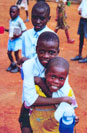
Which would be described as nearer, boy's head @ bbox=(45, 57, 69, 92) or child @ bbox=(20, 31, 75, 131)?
boy's head @ bbox=(45, 57, 69, 92)

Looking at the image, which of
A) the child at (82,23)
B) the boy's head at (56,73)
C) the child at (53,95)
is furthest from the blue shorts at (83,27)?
the boy's head at (56,73)

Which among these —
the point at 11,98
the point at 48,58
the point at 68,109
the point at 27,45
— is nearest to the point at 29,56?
the point at 27,45

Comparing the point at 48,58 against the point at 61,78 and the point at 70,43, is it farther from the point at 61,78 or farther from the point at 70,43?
the point at 70,43

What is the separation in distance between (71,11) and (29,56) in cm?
787

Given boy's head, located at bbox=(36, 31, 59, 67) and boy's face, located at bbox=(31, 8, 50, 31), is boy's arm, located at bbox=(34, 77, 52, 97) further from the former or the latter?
boy's face, located at bbox=(31, 8, 50, 31)

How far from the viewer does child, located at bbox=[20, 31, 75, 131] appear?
1.90 meters

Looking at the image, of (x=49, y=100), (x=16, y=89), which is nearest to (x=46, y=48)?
(x=49, y=100)

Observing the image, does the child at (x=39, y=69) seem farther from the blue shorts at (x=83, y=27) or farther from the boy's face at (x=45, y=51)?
the blue shorts at (x=83, y=27)

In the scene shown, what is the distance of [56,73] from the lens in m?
1.77

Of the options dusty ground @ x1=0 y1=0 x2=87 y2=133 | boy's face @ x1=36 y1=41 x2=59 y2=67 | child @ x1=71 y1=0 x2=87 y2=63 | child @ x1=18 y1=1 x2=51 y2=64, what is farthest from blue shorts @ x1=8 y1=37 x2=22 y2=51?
boy's face @ x1=36 y1=41 x2=59 y2=67

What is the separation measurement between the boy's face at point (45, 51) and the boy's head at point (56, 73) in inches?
7.3

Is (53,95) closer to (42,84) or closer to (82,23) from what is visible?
(42,84)

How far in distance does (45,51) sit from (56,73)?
0.29 m

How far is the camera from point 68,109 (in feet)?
5.21
